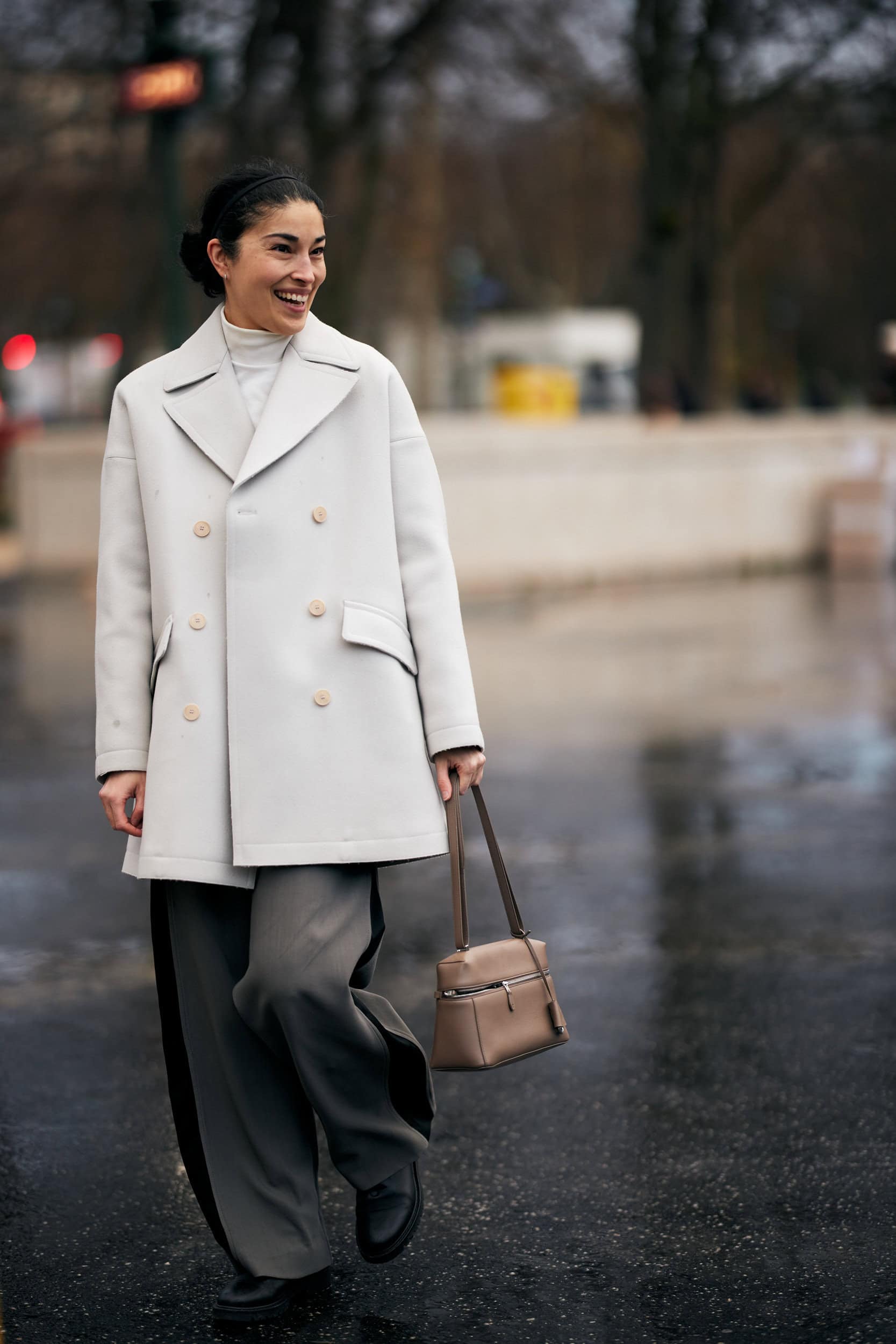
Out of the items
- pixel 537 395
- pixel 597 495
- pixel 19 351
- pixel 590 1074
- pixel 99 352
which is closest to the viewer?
pixel 590 1074

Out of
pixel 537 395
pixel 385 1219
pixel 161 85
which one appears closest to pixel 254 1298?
pixel 385 1219

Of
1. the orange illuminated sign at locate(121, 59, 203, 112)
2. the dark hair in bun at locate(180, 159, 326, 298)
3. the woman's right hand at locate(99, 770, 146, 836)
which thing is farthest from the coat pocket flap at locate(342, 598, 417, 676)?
the orange illuminated sign at locate(121, 59, 203, 112)

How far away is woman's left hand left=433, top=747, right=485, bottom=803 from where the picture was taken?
11.4ft

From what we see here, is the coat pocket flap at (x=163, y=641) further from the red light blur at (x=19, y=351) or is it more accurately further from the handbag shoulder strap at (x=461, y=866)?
the red light blur at (x=19, y=351)

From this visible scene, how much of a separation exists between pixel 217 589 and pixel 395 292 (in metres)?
38.4

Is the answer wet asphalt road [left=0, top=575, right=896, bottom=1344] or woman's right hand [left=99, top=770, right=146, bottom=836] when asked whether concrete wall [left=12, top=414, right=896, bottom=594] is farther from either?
woman's right hand [left=99, top=770, right=146, bottom=836]

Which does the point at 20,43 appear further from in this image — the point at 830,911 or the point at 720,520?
the point at 830,911

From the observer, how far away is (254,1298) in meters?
3.41

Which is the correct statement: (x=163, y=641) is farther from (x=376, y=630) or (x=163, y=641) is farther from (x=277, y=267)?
(x=277, y=267)

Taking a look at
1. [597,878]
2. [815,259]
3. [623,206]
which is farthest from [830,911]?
[815,259]

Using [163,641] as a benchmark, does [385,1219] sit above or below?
below

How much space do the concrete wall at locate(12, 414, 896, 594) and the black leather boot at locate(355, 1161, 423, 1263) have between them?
1296 cm

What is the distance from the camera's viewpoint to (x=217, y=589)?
11.2ft

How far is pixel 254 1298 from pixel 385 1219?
0.26 metres
